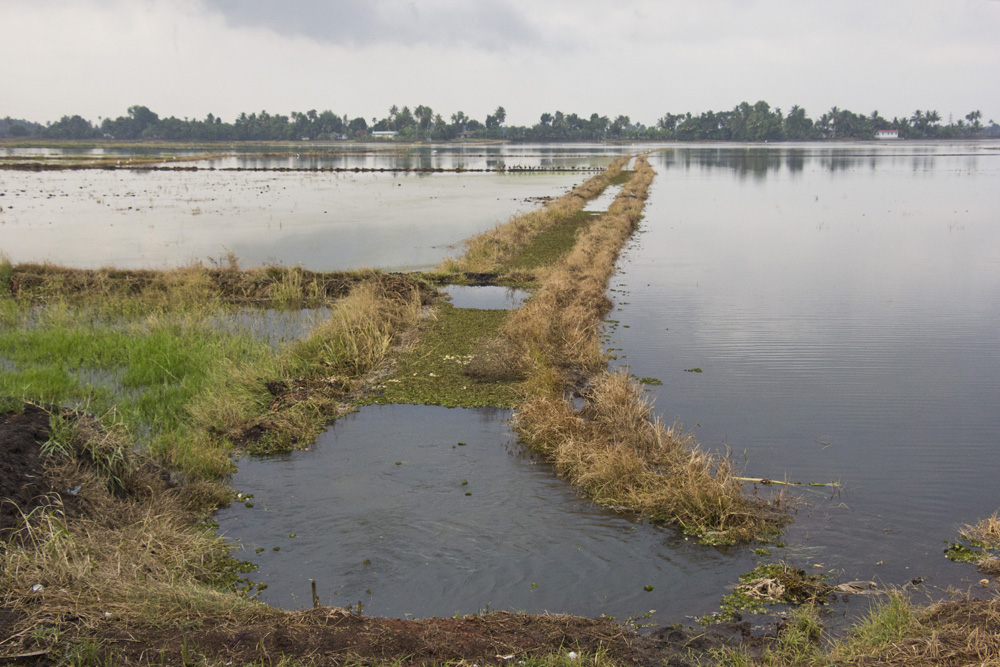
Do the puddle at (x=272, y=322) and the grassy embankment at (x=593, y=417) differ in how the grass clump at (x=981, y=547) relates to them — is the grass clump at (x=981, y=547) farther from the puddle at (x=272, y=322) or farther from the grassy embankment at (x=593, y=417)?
the puddle at (x=272, y=322)

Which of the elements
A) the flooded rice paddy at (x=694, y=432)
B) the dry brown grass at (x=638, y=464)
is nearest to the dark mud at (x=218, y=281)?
the flooded rice paddy at (x=694, y=432)

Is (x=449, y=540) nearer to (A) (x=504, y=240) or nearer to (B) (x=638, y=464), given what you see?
(B) (x=638, y=464)

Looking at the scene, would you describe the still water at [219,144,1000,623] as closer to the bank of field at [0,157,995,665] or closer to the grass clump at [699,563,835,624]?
the grass clump at [699,563,835,624]

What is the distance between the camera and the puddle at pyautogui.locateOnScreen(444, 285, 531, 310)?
14438mm

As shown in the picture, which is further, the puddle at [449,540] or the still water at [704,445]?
the still water at [704,445]

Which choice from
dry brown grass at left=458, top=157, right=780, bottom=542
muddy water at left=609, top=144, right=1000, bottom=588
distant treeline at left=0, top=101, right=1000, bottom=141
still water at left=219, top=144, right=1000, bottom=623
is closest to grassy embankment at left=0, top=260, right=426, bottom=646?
still water at left=219, top=144, right=1000, bottom=623

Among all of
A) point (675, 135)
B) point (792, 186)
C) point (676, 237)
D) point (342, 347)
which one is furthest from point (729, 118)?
point (342, 347)

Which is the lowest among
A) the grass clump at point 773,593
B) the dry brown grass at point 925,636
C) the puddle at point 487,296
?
the grass clump at point 773,593

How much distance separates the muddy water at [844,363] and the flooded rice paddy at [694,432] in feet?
0.12

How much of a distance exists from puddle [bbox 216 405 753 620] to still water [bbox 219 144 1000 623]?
0.7 inches

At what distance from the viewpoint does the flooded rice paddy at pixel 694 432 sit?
5.81 m

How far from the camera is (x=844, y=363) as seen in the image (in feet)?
36.2

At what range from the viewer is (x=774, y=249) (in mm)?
21266

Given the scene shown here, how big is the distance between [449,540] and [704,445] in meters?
3.31
